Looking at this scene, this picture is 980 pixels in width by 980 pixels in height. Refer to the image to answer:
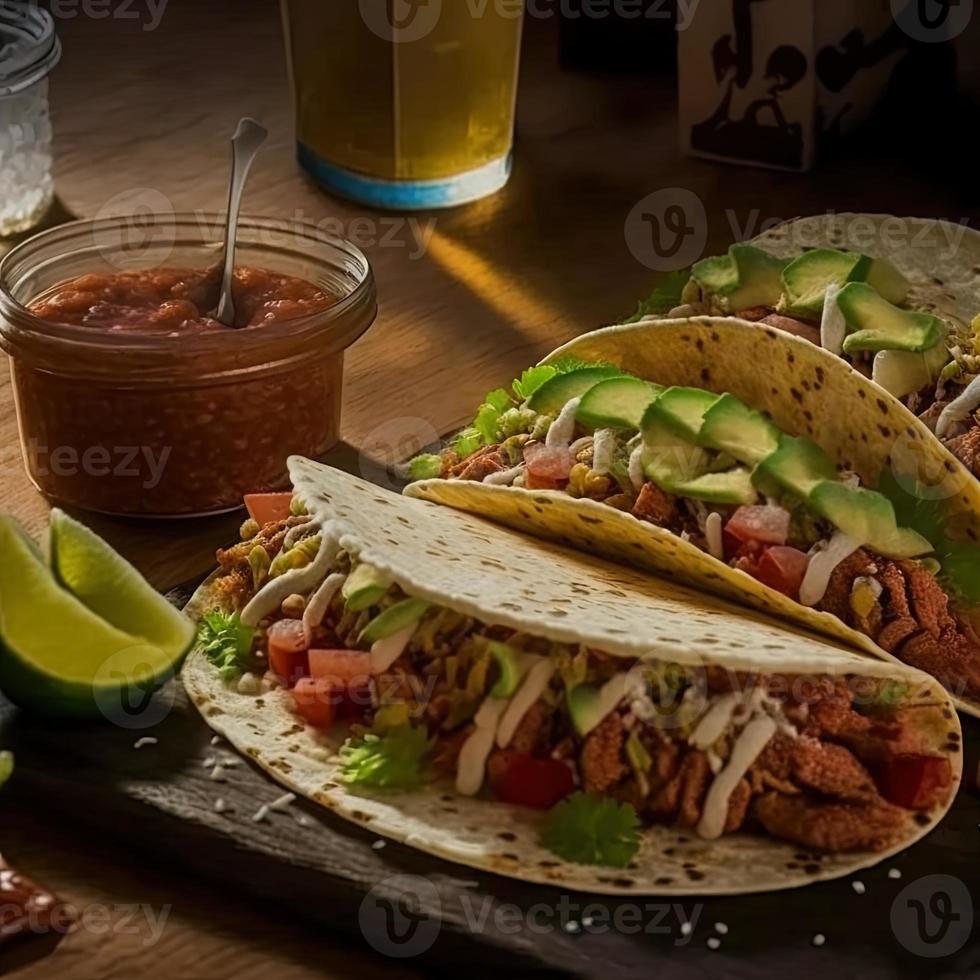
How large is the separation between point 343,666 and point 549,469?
2.37 feet

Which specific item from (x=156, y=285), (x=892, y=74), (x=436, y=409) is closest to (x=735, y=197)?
(x=892, y=74)

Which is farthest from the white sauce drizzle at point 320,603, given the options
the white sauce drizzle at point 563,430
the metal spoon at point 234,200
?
the metal spoon at point 234,200

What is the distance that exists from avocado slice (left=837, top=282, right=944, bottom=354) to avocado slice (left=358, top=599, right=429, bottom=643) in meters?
1.26

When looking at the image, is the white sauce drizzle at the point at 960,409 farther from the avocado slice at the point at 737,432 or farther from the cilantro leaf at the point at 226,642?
the cilantro leaf at the point at 226,642

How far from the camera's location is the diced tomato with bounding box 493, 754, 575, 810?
3.19m

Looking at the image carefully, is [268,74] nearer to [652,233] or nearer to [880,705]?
[652,233]

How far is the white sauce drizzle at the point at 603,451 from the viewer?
3.82 metres

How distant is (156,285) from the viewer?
168 inches

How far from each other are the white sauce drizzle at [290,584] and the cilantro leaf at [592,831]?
0.74 m

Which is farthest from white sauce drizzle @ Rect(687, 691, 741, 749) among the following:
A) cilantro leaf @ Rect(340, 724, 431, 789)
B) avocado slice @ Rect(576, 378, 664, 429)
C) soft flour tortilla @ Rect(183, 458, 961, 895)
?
avocado slice @ Rect(576, 378, 664, 429)

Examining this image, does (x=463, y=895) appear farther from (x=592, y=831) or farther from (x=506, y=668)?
(x=506, y=668)

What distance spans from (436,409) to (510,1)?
1604 mm

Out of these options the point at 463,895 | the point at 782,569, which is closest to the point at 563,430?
the point at 782,569

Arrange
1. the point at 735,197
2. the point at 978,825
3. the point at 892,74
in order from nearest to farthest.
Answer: the point at 978,825
the point at 735,197
the point at 892,74
